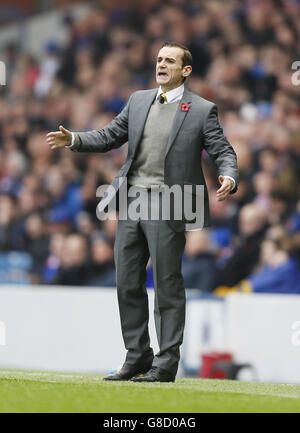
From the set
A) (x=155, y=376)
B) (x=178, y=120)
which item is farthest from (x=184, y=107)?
(x=155, y=376)

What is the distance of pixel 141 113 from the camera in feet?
20.2

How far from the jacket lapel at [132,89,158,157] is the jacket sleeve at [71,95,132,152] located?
132 millimetres

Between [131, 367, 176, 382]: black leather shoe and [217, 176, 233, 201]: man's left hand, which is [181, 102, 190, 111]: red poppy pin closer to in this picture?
[217, 176, 233, 201]: man's left hand

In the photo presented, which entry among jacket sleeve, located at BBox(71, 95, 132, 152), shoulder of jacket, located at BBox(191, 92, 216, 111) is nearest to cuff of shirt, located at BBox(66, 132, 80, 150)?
jacket sleeve, located at BBox(71, 95, 132, 152)

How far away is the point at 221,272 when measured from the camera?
9.98m

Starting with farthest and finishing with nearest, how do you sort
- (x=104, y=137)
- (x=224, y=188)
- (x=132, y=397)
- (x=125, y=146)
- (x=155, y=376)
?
(x=125, y=146)
(x=104, y=137)
(x=155, y=376)
(x=224, y=188)
(x=132, y=397)

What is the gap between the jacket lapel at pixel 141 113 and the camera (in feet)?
20.1

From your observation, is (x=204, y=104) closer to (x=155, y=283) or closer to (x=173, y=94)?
(x=173, y=94)

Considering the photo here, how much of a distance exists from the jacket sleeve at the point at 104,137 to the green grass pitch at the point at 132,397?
1.34m

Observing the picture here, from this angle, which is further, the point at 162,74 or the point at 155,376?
the point at 162,74

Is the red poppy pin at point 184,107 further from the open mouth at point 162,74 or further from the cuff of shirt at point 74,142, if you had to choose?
the cuff of shirt at point 74,142

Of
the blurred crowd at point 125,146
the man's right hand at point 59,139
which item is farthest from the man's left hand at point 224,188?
the blurred crowd at point 125,146

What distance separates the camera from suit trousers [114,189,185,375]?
6.02 metres

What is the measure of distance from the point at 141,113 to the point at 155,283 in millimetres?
987
